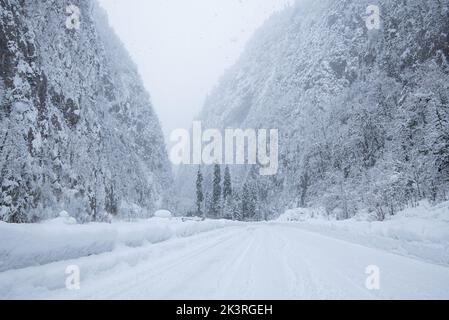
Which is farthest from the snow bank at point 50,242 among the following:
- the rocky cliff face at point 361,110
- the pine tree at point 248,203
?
the pine tree at point 248,203

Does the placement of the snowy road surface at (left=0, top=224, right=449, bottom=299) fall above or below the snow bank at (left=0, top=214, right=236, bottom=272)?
below

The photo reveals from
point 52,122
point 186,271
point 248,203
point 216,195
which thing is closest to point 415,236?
point 186,271

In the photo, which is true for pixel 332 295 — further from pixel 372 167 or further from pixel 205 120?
pixel 205 120

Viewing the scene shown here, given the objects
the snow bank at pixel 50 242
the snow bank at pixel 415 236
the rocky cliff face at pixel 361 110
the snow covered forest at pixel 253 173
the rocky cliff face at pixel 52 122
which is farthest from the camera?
the rocky cliff face at pixel 361 110

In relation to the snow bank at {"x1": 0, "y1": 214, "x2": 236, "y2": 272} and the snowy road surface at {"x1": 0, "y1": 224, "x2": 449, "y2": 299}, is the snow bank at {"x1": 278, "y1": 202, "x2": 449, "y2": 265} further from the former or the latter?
the snow bank at {"x1": 0, "y1": 214, "x2": 236, "y2": 272}

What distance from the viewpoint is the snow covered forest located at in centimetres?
550

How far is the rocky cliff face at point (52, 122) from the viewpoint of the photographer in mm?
25312

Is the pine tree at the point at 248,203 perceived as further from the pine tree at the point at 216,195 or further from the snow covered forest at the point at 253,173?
the pine tree at the point at 216,195

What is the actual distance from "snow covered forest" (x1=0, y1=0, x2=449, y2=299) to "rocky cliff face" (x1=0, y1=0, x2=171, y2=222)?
6.3 inches

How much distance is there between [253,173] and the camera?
4193 inches

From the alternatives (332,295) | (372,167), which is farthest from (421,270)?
(372,167)

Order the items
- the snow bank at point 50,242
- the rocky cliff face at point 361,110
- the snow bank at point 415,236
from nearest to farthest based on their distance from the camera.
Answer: the snow bank at point 50,242
the snow bank at point 415,236
the rocky cliff face at point 361,110

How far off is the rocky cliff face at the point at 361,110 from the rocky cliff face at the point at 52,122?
24363 mm

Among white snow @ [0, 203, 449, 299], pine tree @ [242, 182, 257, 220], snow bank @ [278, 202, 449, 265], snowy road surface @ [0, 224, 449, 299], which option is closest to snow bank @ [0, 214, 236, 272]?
white snow @ [0, 203, 449, 299]
